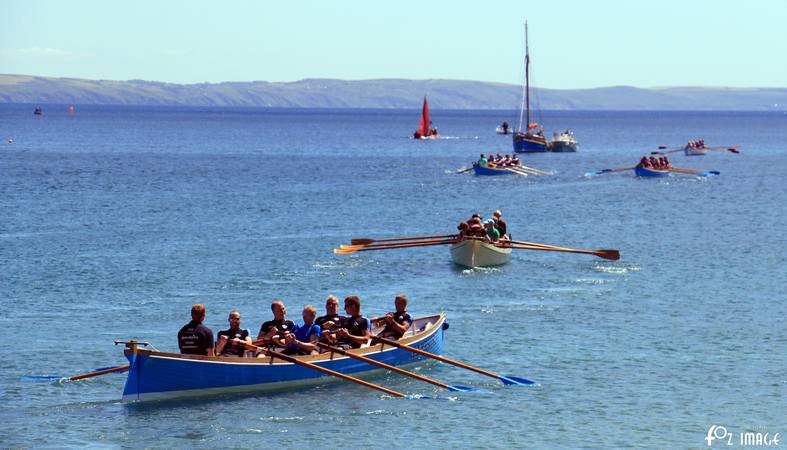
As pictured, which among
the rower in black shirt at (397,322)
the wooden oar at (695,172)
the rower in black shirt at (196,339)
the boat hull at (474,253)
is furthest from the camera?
the wooden oar at (695,172)

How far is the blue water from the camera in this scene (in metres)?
27.5

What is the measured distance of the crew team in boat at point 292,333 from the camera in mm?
27984

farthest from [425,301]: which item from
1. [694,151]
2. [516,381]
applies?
[694,151]

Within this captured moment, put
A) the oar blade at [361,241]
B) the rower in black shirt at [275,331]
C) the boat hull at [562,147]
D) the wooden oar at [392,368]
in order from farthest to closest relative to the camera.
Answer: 1. the boat hull at [562,147]
2. the oar blade at [361,241]
3. the wooden oar at [392,368]
4. the rower in black shirt at [275,331]

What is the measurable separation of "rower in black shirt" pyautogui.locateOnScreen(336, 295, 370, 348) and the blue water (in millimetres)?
1084

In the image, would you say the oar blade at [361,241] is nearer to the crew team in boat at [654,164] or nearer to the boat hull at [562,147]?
the crew team in boat at [654,164]

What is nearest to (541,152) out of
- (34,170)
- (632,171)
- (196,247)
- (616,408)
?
(632,171)

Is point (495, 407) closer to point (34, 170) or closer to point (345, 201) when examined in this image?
point (345, 201)

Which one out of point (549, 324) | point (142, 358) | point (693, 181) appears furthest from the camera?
point (693, 181)

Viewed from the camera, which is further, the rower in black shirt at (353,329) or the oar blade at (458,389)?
the rower in black shirt at (353,329)

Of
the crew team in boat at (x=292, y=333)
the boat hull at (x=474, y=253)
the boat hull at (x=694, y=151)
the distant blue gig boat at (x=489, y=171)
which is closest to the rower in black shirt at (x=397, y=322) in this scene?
the crew team in boat at (x=292, y=333)

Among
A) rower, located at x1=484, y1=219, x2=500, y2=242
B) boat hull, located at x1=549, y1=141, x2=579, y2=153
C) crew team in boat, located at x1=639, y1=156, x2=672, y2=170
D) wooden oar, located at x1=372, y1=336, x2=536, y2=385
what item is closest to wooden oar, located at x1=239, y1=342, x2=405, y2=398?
wooden oar, located at x1=372, y1=336, x2=536, y2=385

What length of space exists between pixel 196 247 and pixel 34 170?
56.5m

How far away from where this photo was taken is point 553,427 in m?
27.4
